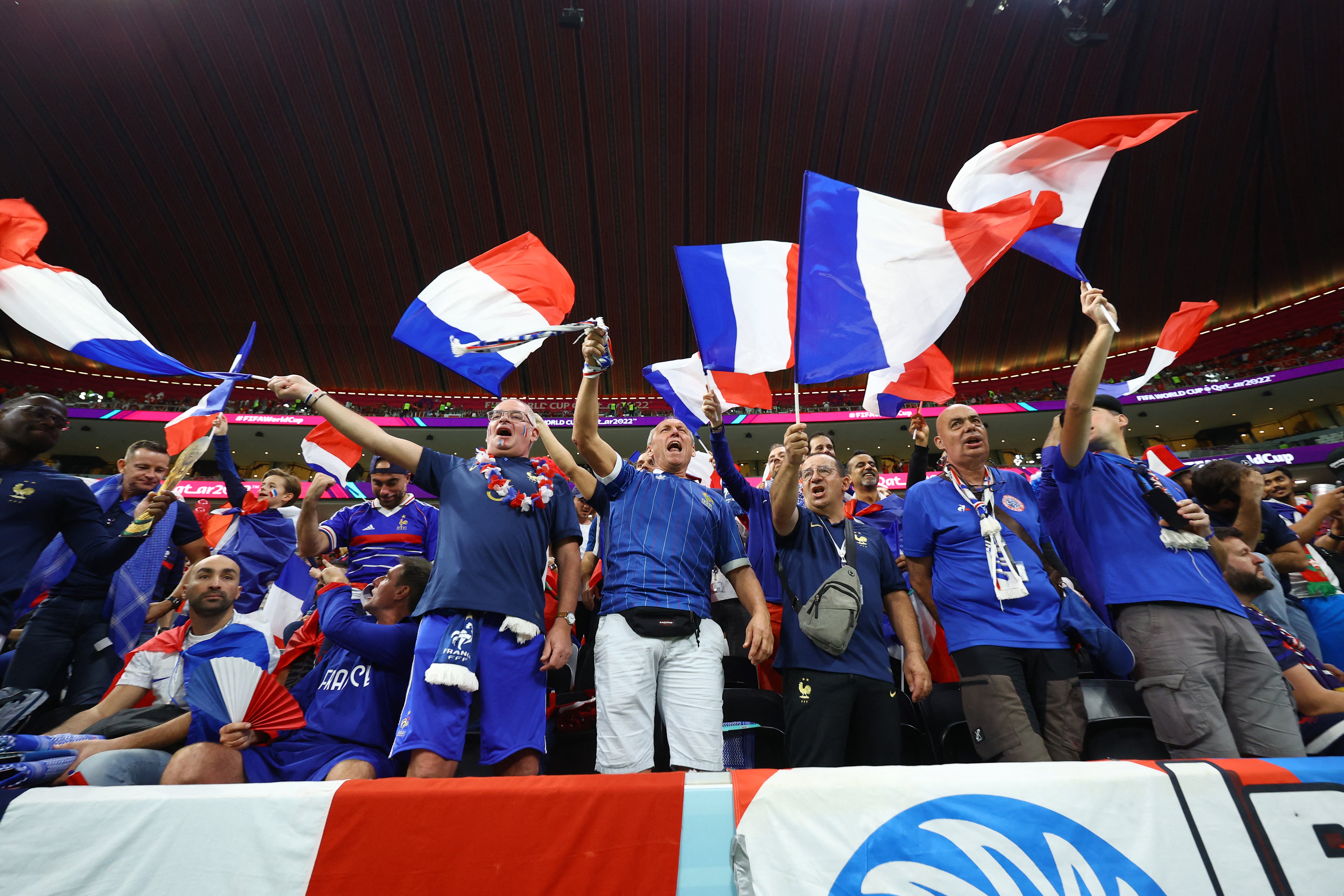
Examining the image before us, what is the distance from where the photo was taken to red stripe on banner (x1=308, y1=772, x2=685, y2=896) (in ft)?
4.00

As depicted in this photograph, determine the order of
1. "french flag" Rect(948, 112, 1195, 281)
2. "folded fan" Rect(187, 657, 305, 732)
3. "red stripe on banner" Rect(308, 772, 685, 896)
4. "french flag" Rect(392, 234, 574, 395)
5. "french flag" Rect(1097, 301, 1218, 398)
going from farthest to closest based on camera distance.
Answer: "french flag" Rect(1097, 301, 1218, 398), "french flag" Rect(392, 234, 574, 395), "french flag" Rect(948, 112, 1195, 281), "folded fan" Rect(187, 657, 305, 732), "red stripe on banner" Rect(308, 772, 685, 896)

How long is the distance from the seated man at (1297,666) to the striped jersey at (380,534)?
3275 millimetres

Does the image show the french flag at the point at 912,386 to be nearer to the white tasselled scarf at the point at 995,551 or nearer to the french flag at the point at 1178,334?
the french flag at the point at 1178,334

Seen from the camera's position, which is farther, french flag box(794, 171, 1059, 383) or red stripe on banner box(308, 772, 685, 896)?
french flag box(794, 171, 1059, 383)

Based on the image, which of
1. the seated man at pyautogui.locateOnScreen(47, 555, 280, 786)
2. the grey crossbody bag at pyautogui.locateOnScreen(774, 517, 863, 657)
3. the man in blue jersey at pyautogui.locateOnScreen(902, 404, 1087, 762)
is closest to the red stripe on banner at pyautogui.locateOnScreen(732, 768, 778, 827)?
the grey crossbody bag at pyautogui.locateOnScreen(774, 517, 863, 657)

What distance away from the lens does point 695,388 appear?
4398mm

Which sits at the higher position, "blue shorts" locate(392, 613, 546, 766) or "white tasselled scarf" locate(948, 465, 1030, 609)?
"white tasselled scarf" locate(948, 465, 1030, 609)

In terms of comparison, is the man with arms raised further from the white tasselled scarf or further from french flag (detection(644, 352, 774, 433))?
french flag (detection(644, 352, 774, 433))

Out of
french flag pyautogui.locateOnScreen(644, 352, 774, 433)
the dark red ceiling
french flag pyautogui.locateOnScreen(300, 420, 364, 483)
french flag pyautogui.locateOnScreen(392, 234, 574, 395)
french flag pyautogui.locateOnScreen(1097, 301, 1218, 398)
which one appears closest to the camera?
french flag pyautogui.locateOnScreen(392, 234, 574, 395)

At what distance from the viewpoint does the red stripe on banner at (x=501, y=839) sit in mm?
1221

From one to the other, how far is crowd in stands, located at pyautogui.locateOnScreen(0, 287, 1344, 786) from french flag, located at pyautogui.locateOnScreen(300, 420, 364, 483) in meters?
1.72

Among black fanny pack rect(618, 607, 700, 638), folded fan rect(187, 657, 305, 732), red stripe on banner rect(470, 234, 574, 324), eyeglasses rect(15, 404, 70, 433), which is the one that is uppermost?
red stripe on banner rect(470, 234, 574, 324)

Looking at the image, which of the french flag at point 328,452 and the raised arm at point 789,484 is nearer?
the raised arm at point 789,484

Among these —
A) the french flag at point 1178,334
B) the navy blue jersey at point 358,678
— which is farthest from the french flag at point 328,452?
the french flag at point 1178,334
